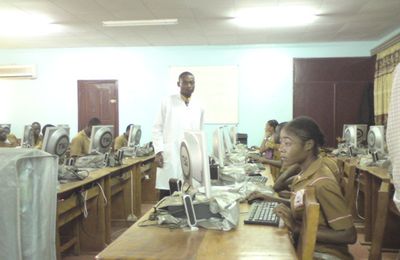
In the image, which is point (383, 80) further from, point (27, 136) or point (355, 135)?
point (27, 136)

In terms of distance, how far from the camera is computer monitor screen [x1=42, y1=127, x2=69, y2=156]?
128 inches

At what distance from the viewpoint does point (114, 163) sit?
438cm

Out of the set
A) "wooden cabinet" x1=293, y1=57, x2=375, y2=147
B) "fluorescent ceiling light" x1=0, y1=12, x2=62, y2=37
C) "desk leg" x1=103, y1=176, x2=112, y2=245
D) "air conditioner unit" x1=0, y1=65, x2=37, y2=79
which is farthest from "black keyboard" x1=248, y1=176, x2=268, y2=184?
"air conditioner unit" x1=0, y1=65, x2=37, y2=79

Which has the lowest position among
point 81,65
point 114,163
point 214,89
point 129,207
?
point 129,207

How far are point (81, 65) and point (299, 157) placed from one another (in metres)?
6.82

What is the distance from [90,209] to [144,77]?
180 inches

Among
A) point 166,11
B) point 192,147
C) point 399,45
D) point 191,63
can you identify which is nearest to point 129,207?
point 166,11

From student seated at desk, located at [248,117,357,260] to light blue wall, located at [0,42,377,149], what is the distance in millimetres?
5849

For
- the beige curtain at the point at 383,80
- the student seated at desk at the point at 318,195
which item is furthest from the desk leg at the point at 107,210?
the beige curtain at the point at 383,80

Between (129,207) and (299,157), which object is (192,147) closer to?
(299,157)

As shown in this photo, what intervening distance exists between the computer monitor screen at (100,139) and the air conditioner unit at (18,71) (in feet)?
14.1

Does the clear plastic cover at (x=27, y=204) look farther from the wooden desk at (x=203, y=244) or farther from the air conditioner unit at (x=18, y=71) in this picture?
the air conditioner unit at (x=18, y=71)

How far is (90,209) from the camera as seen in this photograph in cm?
364

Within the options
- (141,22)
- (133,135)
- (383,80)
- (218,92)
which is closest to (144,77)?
(218,92)
